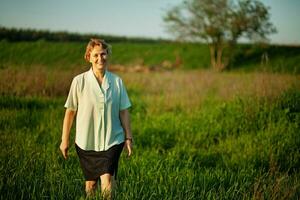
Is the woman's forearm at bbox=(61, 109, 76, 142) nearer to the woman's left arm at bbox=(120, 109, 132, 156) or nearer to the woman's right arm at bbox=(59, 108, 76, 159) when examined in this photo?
the woman's right arm at bbox=(59, 108, 76, 159)

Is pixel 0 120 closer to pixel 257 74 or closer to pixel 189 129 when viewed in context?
pixel 189 129

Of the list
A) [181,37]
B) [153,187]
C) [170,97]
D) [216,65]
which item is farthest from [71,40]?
[153,187]

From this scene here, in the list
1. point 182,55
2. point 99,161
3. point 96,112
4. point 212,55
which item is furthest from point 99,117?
point 182,55

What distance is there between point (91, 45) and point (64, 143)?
998 mm

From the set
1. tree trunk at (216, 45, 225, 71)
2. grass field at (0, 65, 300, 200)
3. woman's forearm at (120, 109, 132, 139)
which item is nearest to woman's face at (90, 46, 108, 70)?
woman's forearm at (120, 109, 132, 139)

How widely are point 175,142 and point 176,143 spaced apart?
0.11 meters

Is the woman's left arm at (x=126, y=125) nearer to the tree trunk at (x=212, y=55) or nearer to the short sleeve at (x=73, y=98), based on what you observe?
the short sleeve at (x=73, y=98)

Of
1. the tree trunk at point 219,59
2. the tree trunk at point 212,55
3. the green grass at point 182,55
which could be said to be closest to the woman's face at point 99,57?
the green grass at point 182,55

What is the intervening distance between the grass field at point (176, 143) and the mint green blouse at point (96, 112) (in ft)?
1.78

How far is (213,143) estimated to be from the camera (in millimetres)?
8164

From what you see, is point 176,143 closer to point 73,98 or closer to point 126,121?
point 126,121

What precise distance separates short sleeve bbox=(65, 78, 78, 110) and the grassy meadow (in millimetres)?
820

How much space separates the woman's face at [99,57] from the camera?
4020mm

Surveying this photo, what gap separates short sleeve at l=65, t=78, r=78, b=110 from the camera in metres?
4.06
